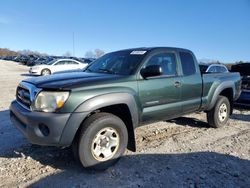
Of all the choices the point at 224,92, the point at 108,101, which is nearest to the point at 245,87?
the point at 224,92

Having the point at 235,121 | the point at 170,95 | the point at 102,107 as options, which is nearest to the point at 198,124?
the point at 235,121

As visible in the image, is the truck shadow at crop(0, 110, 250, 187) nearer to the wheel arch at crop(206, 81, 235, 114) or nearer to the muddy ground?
the muddy ground

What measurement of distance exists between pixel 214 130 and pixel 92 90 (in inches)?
149

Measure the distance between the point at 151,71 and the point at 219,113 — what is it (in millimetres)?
2903

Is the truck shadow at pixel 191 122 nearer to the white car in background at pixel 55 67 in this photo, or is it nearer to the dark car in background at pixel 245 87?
the dark car in background at pixel 245 87

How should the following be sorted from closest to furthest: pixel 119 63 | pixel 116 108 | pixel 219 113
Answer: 1. pixel 116 108
2. pixel 119 63
3. pixel 219 113

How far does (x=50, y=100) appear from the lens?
3.82 m

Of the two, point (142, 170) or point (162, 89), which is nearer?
point (142, 170)

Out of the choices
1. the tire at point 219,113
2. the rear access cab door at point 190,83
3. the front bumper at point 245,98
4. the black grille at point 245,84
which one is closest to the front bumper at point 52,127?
the rear access cab door at point 190,83

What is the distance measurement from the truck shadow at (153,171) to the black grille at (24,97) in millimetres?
979

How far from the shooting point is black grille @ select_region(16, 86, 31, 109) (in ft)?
13.6

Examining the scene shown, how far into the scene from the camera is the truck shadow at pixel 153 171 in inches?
150

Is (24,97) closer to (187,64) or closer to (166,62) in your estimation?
(166,62)

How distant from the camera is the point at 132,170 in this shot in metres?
4.23
